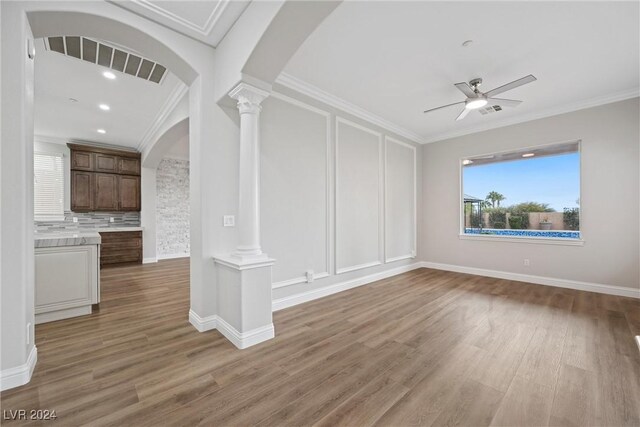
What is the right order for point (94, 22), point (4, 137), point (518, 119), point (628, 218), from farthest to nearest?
point (518, 119)
point (628, 218)
point (94, 22)
point (4, 137)

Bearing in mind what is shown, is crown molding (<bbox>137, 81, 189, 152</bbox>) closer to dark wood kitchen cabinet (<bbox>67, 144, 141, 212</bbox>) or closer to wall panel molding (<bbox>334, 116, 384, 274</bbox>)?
dark wood kitchen cabinet (<bbox>67, 144, 141, 212</bbox>)

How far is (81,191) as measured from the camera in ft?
19.6

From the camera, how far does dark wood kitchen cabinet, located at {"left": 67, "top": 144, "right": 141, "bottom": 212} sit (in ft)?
19.5

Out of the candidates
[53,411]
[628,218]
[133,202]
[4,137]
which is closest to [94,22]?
[4,137]

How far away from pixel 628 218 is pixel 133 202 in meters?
9.81

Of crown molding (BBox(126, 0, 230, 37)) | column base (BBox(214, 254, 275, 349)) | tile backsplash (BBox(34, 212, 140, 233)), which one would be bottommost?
column base (BBox(214, 254, 275, 349))

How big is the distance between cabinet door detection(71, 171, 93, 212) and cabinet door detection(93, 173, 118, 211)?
3.7 inches

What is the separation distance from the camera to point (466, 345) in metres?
2.37

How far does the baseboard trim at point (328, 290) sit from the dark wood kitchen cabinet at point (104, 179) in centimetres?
560

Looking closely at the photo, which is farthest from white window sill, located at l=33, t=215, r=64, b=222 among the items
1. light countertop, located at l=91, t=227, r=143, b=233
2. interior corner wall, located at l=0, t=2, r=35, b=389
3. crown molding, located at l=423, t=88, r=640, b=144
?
crown molding, located at l=423, t=88, r=640, b=144

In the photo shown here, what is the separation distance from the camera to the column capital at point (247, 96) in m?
2.48

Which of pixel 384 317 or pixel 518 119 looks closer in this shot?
pixel 384 317

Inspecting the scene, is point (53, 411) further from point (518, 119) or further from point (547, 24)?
point (518, 119)

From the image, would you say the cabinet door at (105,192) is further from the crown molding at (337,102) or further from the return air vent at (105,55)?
the crown molding at (337,102)
